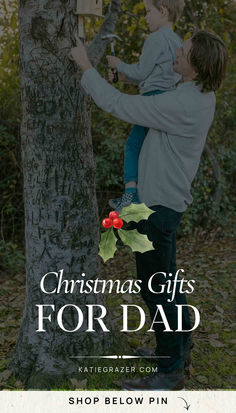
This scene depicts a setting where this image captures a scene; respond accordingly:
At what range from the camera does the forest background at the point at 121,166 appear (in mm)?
5363

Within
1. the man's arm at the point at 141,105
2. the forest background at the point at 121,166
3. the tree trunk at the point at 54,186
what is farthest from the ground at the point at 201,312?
the man's arm at the point at 141,105

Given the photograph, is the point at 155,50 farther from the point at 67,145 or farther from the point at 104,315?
the point at 104,315

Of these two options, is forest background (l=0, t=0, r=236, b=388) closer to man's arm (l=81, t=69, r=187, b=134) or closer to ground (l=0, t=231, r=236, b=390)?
ground (l=0, t=231, r=236, b=390)

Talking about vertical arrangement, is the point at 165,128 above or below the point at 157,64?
below

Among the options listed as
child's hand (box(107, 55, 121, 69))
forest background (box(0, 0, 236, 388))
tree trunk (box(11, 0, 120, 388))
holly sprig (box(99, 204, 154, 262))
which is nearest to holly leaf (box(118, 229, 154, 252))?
holly sprig (box(99, 204, 154, 262))

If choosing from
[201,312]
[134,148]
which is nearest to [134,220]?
[134,148]

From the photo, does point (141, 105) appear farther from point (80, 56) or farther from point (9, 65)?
point (9, 65)

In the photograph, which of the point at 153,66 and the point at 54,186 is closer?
the point at 153,66

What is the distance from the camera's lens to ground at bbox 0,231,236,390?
3049 millimetres

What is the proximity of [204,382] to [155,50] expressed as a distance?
2.02 m

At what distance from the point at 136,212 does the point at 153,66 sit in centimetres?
76

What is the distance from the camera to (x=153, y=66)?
2541 millimetres
